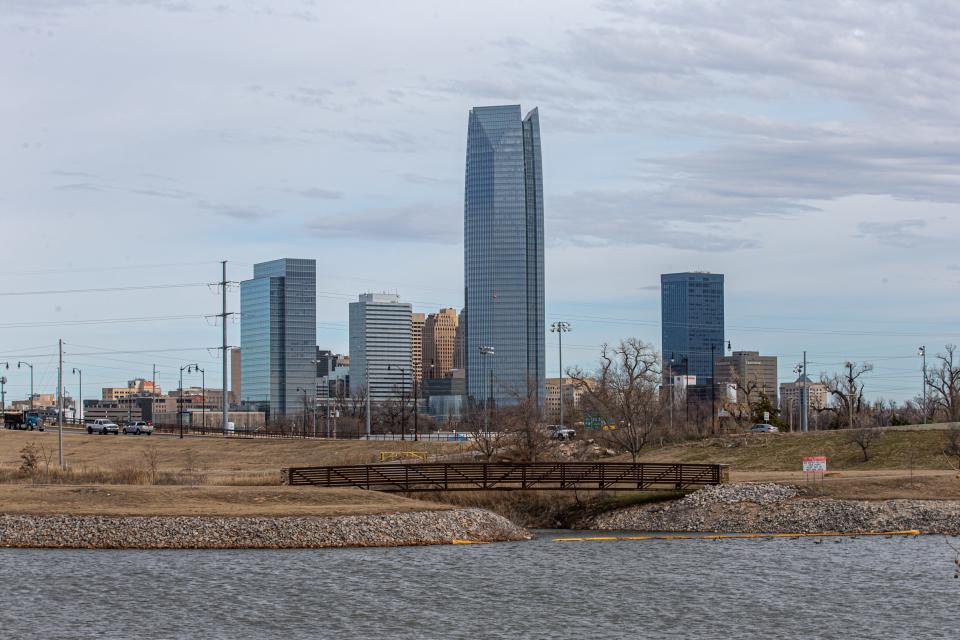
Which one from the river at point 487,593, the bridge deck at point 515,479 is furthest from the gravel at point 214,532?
the bridge deck at point 515,479

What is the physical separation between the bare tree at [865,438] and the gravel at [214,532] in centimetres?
4746

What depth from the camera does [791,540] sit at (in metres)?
58.2

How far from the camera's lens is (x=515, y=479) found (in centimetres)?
6794

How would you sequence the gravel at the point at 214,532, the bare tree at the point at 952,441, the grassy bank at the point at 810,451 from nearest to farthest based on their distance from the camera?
the gravel at the point at 214,532 < the bare tree at the point at 952,441 < the grassy bank at the point at 810,451

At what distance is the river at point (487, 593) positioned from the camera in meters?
36.3

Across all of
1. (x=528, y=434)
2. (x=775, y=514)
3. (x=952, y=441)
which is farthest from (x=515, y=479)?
(x=952, y=441)

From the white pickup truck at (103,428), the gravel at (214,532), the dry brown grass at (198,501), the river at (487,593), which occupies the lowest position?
the river at (487,593)

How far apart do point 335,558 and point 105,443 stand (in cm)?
8349

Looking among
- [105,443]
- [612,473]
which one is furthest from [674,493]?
[105,443]

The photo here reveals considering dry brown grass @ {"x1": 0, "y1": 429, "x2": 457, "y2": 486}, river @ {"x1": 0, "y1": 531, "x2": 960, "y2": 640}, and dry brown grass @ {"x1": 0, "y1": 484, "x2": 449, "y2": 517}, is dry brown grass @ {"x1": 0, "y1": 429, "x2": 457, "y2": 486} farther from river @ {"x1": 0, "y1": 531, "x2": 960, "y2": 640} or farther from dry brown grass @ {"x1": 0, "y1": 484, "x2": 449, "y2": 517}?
river @ {"x1": 0, "y1": 531, "x2": 960, "y2": 640}

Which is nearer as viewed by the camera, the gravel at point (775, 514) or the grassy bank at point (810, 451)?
the gravel at point (775, 514)

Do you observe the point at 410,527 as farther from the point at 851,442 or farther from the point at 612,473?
the point at 851,442

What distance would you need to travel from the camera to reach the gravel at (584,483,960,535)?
61219mm

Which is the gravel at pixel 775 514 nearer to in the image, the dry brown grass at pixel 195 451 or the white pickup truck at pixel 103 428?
the dry brown grass at pixel 195 451
